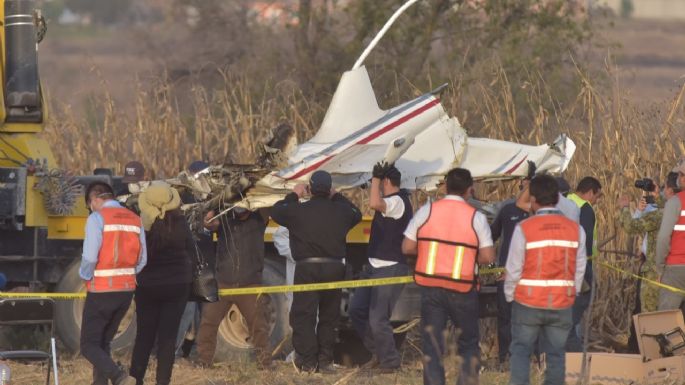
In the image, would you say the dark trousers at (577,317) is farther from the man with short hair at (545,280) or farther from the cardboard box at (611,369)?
the man with short hair at (545,280)

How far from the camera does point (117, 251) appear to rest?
11680mm

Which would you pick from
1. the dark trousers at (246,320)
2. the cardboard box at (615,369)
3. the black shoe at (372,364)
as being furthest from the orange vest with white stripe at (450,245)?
the dark trousers at (246,320)

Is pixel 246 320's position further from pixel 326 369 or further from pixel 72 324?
pixel 72 324

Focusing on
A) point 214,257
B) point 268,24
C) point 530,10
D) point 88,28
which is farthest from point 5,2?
point 88,28

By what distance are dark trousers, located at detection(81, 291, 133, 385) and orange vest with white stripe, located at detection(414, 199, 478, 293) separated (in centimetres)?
217

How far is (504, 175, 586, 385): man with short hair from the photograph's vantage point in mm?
11156

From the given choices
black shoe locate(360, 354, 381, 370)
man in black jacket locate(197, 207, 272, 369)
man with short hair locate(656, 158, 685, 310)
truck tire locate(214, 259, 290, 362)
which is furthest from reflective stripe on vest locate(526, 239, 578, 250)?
truck tire locate(214, 259, 290, 362)

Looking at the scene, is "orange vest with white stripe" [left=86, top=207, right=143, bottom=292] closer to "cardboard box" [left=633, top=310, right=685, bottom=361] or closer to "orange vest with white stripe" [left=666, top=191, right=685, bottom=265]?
"cardboard box" [left=633, top=310, right=685, bottom=361]

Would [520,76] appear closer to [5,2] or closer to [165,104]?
[165,104]

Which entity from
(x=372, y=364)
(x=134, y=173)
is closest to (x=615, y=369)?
(x=372, y=364)

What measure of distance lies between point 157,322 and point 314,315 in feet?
6.21

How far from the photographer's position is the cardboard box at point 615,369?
1264cm

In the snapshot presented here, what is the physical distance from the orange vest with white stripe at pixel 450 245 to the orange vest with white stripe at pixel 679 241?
95.4 inches

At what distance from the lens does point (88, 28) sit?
6838 cm
